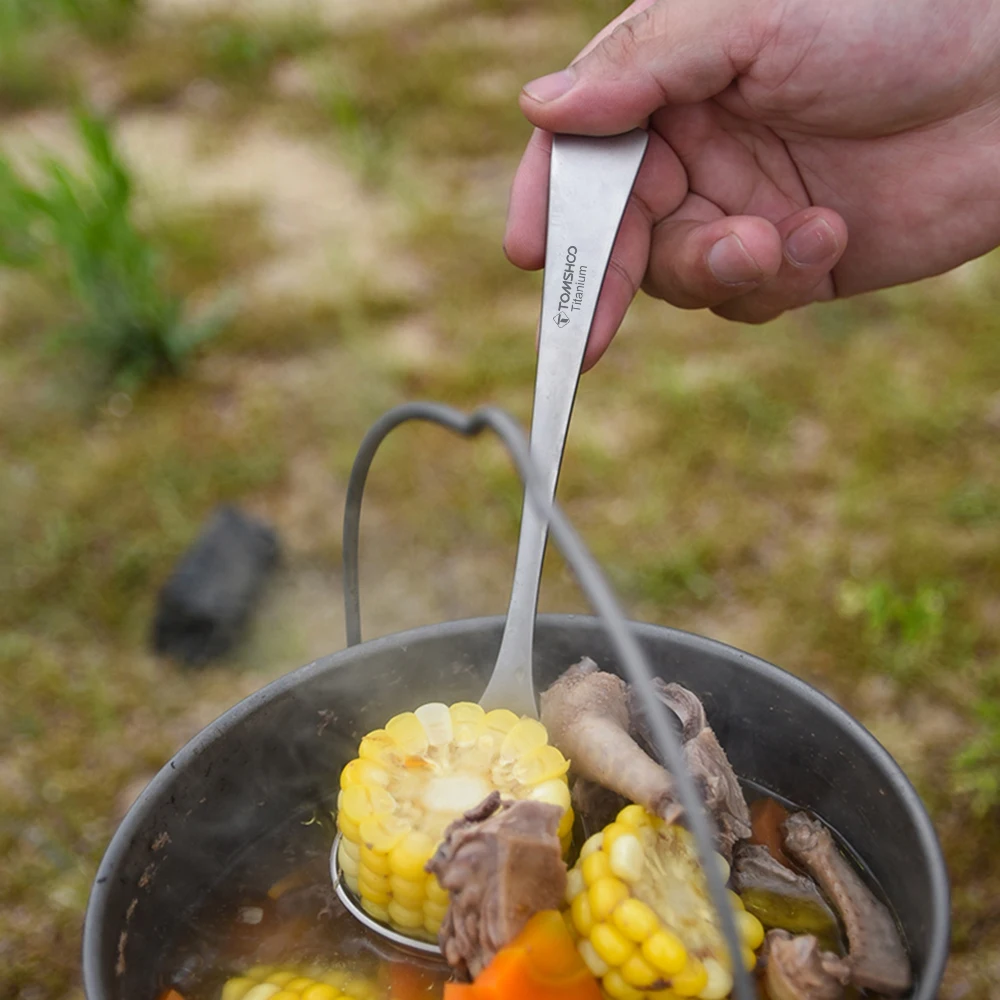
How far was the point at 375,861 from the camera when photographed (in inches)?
45.2

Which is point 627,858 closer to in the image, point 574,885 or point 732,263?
point 574,885

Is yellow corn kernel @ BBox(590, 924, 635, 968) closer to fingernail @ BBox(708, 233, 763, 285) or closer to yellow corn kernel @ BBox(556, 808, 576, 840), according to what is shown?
yellow corn kernel @ BBox(556, 808, 576, 840)

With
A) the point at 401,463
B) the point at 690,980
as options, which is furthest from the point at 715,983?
the point at 401,463

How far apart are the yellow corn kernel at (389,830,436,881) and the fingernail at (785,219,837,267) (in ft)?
4.21

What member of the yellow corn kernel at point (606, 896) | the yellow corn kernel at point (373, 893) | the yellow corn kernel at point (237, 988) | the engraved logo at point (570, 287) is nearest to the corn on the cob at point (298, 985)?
the yellow corn kernel at point (237, 988)

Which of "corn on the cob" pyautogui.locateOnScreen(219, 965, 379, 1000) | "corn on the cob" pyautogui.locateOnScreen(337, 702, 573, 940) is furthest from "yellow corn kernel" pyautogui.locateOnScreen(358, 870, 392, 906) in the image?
"corn on the cob" pyautogui.locateOnScreen(219, 965, 379, 1000)

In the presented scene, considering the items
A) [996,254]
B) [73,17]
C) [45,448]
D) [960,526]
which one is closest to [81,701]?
[45,448]

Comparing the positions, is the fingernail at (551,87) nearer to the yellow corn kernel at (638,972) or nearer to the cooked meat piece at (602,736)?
the cooked meat piece at (602,736)

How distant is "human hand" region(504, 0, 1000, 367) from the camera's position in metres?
1.67

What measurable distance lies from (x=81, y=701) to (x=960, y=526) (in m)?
2.30

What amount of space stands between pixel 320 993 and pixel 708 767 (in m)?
0.52

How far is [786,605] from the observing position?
2543 mm

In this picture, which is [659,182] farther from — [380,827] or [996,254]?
[996,254]

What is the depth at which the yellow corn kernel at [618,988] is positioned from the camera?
1044 millimetres
